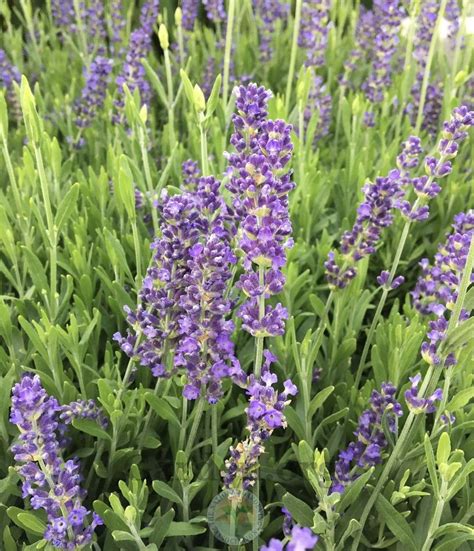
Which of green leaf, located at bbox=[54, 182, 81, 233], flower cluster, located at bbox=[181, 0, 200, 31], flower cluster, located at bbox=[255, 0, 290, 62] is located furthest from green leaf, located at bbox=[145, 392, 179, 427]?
flower cluster, located at bbox=[181, 0, 200, 31]

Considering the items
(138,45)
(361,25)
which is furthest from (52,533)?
(361,25)

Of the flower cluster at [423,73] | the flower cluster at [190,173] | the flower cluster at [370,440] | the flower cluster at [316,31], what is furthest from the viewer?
the flower cluster at [423,73]

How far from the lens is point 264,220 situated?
4.16 ft

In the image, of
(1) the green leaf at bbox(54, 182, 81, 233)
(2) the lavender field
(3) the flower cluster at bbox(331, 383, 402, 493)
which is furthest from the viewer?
(1) the green leaf at bbox(54, 182, 81, 233)

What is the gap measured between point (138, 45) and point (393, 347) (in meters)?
1.70

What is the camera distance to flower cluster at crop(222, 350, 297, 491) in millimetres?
1286

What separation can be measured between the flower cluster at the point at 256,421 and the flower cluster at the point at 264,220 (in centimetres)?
9

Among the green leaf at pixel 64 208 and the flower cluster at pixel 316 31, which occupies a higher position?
the flower cluster at pixel 316 31

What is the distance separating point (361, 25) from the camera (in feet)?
12.5

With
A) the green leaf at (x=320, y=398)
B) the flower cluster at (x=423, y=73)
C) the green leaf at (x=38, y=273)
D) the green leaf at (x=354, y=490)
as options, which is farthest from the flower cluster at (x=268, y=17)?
the green leaf at (x=354, y=490)

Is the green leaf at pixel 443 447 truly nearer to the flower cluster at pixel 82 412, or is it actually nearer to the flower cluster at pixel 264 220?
the flower cluster at pixel 264 220

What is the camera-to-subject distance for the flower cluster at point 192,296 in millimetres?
1272

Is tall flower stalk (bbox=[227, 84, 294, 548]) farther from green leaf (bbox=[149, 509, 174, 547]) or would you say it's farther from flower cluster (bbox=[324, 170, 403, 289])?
flower cluster (bbox=[324, 170, 403, 289])

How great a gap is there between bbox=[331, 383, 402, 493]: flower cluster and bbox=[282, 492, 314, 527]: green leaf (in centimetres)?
11
